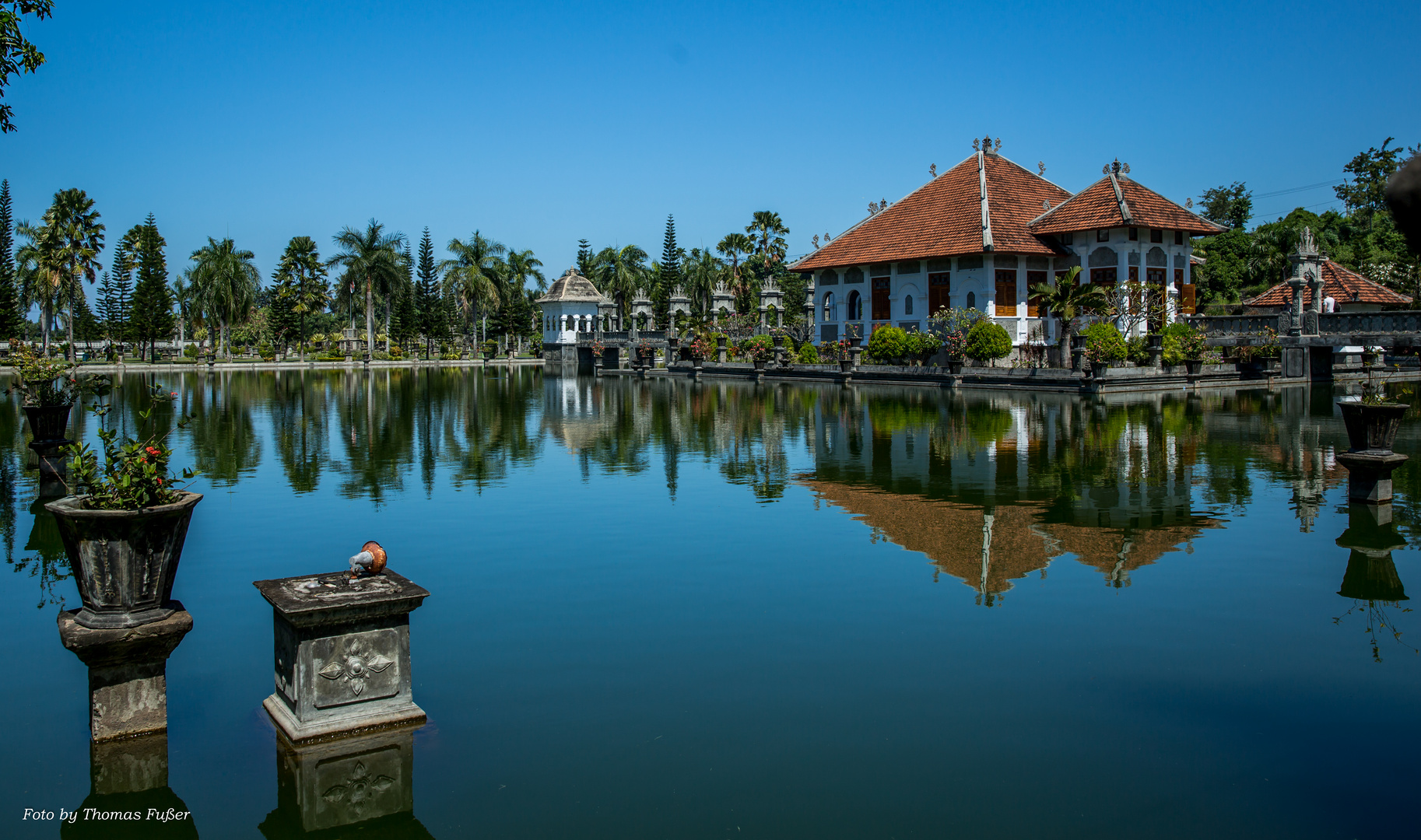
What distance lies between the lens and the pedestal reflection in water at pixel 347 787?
4055 millimetres

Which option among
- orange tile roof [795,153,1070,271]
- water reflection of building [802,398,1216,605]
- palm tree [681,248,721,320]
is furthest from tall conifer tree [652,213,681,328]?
water reflection of building [802,398,1216,605]

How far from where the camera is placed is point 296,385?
123 ft

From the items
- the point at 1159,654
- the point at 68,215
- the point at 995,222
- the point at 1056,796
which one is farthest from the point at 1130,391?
the point at 68,215

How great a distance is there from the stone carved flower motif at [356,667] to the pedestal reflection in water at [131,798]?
799 millimetres

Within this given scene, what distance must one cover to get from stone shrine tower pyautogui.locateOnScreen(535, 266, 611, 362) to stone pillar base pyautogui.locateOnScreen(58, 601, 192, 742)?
55.5 m

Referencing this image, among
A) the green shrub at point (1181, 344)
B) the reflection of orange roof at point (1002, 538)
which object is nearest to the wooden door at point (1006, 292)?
the green shrub at point (1181, 344)

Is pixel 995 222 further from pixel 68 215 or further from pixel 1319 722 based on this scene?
pixel 68 215

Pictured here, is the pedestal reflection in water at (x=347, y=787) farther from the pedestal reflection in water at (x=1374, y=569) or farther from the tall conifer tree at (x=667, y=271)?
the tall conifer tree at (x=667, y=271)

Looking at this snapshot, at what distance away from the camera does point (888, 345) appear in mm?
36094

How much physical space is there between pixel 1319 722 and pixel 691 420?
1747cm

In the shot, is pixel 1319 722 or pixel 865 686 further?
pixel 865 686

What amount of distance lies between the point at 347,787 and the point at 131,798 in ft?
2.99

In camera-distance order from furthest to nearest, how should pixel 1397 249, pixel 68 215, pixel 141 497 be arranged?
pixel 68 215 < pixel 1397 249 < pixel 141 497

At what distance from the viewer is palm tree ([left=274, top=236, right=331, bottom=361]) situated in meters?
62.3
